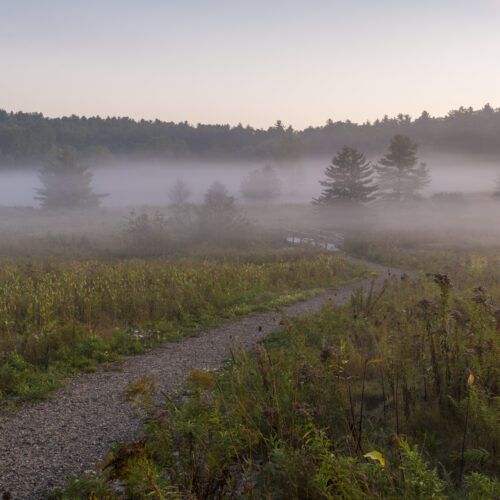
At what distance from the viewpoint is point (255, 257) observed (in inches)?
817

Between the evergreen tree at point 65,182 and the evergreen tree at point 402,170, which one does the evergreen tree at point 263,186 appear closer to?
the evergreen tree at point 402,170

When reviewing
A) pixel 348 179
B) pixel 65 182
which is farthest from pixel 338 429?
pixel 65 182

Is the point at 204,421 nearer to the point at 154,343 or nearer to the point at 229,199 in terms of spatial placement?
the point at 154,343

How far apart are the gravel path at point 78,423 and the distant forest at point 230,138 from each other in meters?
81.5

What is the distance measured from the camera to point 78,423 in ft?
17.1

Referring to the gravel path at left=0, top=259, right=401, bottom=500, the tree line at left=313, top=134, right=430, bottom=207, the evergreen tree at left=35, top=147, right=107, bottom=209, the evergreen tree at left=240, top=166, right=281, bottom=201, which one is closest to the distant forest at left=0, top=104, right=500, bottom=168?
the evergreen tree at left=240, top=166, right=281, bottom=201

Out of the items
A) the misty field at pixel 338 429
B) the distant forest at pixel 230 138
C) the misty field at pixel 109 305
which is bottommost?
the misty field at pixel 109 305

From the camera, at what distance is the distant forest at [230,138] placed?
98.6 meters

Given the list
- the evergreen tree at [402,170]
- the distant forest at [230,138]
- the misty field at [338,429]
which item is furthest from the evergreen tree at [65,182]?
the misty field at [338,429]

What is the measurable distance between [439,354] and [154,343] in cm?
609

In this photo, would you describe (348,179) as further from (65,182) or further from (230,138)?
(230,138)

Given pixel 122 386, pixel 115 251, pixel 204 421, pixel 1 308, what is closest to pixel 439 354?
pixel 204 421

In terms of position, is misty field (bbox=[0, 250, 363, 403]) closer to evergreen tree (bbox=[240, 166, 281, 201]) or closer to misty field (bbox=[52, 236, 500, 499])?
misty field (bbox=[52, 236, 500, 499])

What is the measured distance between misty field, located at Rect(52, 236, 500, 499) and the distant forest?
83.2 metres
